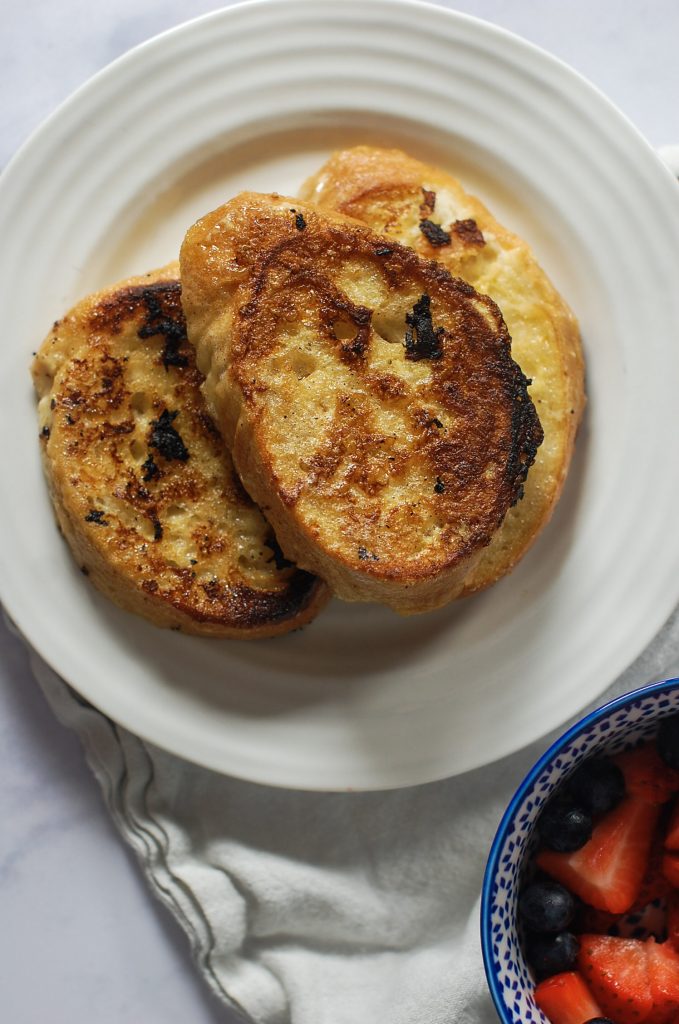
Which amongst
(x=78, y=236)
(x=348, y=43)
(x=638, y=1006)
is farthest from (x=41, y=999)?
(x=348, y=43)

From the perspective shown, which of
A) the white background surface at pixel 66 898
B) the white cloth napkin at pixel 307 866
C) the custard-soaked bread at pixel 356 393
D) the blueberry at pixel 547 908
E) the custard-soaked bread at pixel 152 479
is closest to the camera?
the custard-soaked bread at pixel 356 393

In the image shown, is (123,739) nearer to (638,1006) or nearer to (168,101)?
(638,1006)

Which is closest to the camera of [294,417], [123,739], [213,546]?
[294,417]

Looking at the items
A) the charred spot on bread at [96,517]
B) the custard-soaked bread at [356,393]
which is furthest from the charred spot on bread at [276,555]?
the charred spot on bread at [96,517]

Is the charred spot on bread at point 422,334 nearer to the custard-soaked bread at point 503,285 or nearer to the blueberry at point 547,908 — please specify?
the custard-soaked bread at point 503,285

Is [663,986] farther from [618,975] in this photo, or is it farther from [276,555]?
[276,555]

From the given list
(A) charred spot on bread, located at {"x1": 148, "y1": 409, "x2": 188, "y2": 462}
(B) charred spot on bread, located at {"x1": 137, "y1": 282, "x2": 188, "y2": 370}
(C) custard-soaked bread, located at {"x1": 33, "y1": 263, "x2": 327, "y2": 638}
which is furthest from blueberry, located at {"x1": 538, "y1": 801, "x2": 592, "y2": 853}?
(B) charred spot on bread, located at {"x1": 137, "y1": 282, "x2": 188, "y2": 370}

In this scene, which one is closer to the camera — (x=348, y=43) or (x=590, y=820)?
(x=590, y=820)
